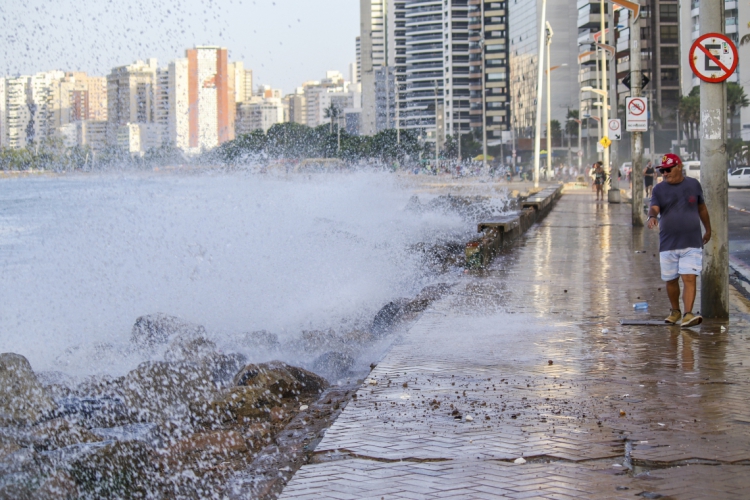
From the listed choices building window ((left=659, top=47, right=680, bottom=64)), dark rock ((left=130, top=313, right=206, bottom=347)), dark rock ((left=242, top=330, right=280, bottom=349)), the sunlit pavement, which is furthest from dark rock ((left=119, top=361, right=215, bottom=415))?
building window ((left=659, top=47, right=680, bottom=64))

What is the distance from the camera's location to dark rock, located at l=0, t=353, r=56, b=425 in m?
7.36

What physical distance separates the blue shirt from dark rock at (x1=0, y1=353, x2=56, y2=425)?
19.9 feet

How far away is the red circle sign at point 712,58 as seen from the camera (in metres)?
9.43

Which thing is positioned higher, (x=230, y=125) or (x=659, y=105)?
(x=659, y=105)

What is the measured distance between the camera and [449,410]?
19.9 ft

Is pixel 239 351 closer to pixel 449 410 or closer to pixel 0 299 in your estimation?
pixel 449 410

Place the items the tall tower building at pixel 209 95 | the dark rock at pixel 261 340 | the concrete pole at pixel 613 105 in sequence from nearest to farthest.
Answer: the dark rock at pixel 261 340
the concrete pole at pixel 613 105
the tall tower building at pixel 209 95

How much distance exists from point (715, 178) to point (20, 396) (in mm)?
7020

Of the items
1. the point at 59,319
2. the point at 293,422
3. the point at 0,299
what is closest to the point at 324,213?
the point at 0,299

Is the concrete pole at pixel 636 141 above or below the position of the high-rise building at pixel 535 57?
below

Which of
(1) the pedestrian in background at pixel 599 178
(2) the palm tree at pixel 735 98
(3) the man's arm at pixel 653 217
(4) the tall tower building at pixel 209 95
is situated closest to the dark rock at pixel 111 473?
(3) the man's arm at pixel 653 217

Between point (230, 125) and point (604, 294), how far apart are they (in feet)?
121

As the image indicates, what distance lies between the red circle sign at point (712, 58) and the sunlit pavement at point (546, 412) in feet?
8.33

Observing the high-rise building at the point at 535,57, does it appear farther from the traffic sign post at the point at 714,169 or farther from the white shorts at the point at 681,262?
the white shorts at the point at 681,262
